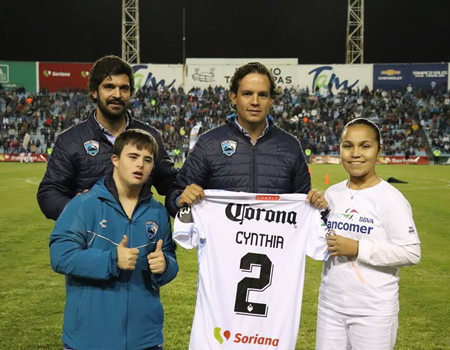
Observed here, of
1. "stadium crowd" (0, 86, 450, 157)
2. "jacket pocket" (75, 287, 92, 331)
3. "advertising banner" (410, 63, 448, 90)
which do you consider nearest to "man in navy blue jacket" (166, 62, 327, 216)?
"jacket pocket" (75, 287, 92, 331)

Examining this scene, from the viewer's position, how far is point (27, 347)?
4402 millimetres

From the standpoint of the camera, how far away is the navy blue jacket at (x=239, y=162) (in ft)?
10.5

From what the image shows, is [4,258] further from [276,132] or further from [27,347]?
[276,132]

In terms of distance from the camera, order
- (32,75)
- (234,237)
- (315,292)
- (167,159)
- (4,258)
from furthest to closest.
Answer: (32,75) < (4,258) < (315,292) < (167,159) < (234,237)

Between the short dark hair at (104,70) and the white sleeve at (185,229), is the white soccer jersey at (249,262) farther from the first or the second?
the short dark hair at (104,70)

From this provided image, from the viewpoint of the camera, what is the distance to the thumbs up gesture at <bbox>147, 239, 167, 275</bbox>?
2.58m

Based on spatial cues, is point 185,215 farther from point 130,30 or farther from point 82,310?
point 130,30

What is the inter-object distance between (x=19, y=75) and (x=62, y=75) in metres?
3.48

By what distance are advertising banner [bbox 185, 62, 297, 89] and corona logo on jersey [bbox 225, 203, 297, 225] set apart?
37.6 meters

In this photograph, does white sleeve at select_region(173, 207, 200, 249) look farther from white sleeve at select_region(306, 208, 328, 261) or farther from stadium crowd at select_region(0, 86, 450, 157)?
stadium crowd at select_region(0, 86, 450, 157)

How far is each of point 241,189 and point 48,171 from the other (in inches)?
51.7

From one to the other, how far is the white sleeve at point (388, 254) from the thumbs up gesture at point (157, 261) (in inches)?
45.1

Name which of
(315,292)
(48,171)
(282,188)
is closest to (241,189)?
(282,188)

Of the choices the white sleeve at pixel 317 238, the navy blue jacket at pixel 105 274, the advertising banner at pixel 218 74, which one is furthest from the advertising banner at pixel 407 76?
the navy blue jacket at pixel 105 274
